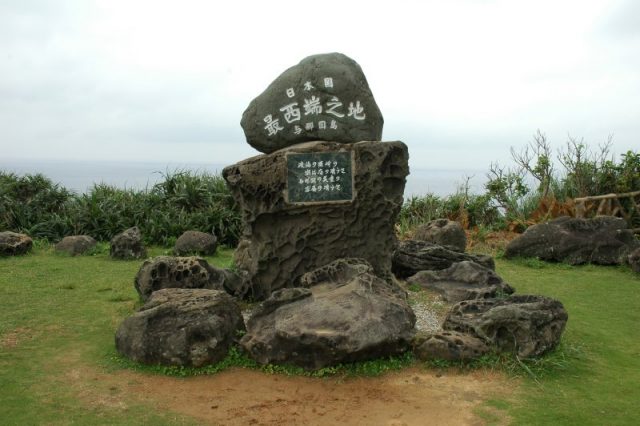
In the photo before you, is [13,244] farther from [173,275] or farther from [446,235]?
[446,235]

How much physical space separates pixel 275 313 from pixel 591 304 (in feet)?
14.0

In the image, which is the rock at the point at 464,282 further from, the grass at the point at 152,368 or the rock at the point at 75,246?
the rock at the point at 75,246

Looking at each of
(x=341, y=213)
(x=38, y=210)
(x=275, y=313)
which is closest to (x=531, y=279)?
(x=341, y=213)

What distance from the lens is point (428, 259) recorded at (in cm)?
859

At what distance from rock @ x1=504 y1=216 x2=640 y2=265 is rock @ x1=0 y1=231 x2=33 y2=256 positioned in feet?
27.3

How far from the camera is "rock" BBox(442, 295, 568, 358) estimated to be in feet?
16.7

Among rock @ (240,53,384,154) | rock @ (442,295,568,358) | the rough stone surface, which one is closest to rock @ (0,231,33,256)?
the rough stone surface

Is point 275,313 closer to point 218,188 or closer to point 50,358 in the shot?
point 50,358

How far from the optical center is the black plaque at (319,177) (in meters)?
6.72

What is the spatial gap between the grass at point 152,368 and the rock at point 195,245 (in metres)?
1.97

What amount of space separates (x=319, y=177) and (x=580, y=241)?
538cm

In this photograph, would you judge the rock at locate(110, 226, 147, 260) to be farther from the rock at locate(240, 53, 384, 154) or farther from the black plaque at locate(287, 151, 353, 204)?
the black plaque at locate(287, 151, 353, 204)

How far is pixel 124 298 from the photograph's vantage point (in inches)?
293

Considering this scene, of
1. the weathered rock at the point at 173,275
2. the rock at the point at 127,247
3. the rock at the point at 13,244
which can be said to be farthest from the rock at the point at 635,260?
the rock at the point at 13,244
